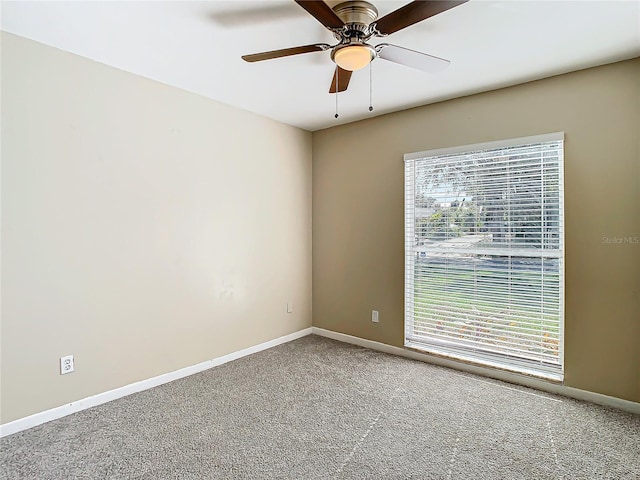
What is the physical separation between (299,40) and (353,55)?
596 mm

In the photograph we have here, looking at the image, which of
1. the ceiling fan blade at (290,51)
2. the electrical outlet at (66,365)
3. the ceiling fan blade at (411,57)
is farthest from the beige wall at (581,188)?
the electrical outlet at (66,365)

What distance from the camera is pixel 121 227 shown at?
272cm

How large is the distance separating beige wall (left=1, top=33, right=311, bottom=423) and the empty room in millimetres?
16

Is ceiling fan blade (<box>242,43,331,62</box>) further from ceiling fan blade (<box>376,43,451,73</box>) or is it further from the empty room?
ceiling fan blade (<box>376,43,451,73</box>)

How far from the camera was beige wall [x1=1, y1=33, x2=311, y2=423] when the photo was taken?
89.5 inches

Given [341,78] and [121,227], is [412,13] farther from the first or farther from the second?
[121,227]

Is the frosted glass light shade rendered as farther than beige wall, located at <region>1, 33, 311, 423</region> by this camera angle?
No

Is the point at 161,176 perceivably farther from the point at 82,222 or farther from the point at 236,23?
the point at 236,23

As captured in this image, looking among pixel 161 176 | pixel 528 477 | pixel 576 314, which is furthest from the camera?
pixel 161 176

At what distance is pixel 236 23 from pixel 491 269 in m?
2.67

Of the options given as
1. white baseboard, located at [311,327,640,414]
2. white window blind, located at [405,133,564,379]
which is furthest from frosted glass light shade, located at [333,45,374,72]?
white baseboard, located at [311,327,640,414]

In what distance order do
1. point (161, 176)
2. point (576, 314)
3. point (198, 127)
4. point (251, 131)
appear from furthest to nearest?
point (251, 131), point (198, 127), point (161, 176), point (576, 314)

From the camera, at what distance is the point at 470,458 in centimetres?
202

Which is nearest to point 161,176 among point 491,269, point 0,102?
point 0,102
